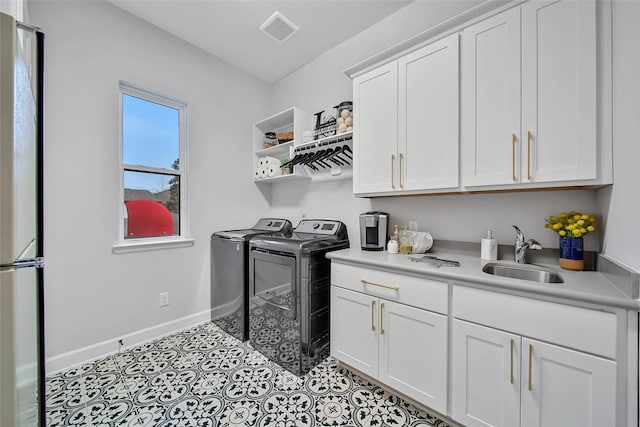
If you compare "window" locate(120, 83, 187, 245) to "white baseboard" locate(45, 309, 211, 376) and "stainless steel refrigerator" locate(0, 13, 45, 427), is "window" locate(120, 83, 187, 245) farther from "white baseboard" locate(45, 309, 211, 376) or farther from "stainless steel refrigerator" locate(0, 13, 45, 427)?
"stainless steel refrigerator" locate(0, 13, 45, 427)

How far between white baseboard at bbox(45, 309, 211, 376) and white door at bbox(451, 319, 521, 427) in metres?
2.38

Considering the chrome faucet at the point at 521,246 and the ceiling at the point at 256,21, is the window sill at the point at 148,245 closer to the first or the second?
the ceiling at the point at 256,21

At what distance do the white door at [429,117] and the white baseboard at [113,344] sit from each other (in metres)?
2.45

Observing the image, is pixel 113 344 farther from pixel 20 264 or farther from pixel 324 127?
pixel 324 127

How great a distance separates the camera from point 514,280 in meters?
1.13

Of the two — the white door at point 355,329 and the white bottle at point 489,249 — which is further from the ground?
the white bottle at point 489,249

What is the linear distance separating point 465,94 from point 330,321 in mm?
1845

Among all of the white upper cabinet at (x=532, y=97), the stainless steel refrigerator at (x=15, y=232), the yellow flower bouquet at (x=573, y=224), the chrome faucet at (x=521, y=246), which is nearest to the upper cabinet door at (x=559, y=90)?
the white upper cabinet at (x=532, y=97)

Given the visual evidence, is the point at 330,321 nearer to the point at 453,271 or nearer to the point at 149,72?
the point at 453,271

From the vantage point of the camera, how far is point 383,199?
222 centimetres

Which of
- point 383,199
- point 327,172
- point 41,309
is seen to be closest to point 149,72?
point 327,172

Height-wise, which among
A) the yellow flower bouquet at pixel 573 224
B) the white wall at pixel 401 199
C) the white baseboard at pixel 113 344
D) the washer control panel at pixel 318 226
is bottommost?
the white baseboard at pixel 113 344

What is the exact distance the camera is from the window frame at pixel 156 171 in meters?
2.10

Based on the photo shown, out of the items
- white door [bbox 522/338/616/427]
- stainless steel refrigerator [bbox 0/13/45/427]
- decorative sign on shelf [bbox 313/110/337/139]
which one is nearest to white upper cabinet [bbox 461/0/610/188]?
white door [bbox 522/338/616/427]
